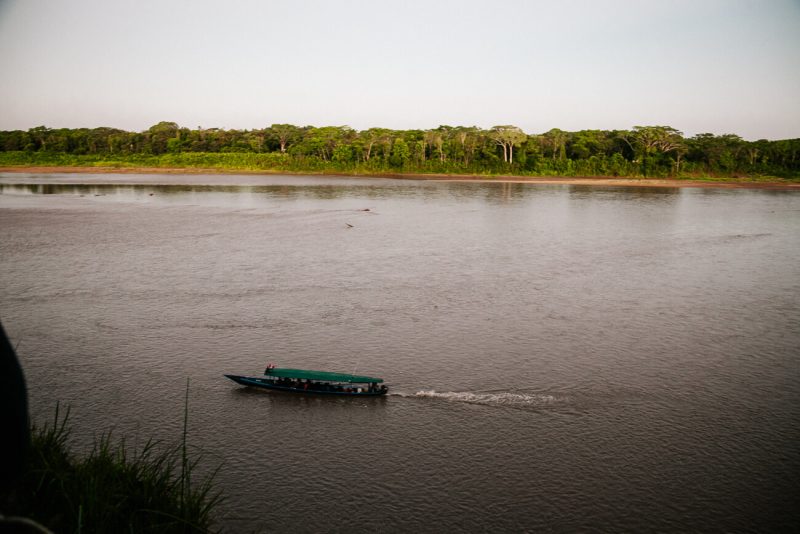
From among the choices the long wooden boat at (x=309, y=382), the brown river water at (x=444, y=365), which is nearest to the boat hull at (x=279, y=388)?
the long wooden boat at (x=309, y=382)

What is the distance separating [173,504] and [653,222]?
2319 inches

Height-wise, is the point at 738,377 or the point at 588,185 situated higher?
the point at 588,185

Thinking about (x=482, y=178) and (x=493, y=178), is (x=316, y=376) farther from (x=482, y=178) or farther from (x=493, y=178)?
(x=493, y=178)

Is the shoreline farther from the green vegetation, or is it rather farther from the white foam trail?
the green vegetation

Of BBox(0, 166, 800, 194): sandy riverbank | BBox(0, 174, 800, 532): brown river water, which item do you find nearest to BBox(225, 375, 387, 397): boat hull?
BBox(0, 174, 800, 532): brown river water

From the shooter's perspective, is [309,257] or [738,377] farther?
[309,257]

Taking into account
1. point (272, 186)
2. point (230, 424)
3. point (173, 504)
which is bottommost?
point (230, 424)

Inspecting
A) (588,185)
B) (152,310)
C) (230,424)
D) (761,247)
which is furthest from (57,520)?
(588,185)

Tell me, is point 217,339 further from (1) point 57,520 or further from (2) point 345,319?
(1) point 57,520

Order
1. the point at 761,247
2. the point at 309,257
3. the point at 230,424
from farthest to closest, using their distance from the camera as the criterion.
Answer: the point at 761,247, the point at 309,257, the point at 230,424

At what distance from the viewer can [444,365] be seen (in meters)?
24.2

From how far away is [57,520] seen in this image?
1007 centimetres

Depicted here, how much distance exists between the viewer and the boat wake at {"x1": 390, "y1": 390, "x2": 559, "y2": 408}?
69.0 feet

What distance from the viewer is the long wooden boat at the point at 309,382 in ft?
70.1
